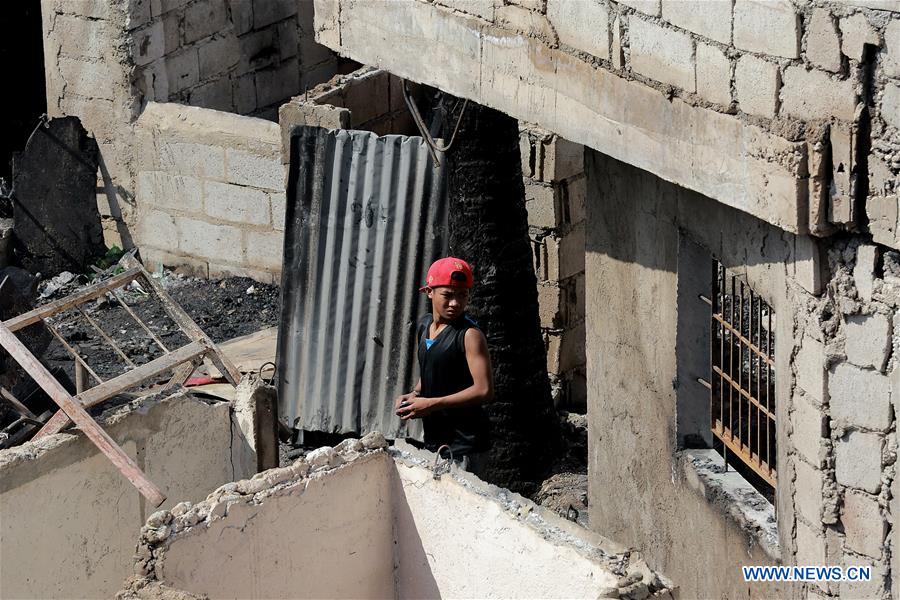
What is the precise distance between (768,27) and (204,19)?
725cm

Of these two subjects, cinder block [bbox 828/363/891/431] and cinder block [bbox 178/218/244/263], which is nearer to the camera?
cinder block [bbox 828/363/891/431]

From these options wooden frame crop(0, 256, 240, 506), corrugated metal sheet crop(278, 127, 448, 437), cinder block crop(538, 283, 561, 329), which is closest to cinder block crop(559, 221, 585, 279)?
cinder block crop(538, 283, 561, 329)

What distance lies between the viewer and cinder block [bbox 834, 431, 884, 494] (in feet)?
15.2

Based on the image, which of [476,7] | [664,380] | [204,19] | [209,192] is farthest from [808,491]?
[204,19]

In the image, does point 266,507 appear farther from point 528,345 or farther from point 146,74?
point 146,74

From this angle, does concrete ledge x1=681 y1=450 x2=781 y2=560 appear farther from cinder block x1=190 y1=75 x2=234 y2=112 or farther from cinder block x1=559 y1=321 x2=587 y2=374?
cinder block x1=190 y1=75 x2=234 y2=112

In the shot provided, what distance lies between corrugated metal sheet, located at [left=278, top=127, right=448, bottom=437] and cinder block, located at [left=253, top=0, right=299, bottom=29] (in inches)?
134

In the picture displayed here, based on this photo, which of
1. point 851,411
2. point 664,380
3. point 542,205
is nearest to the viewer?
point 851,411

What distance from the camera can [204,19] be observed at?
36.7ft

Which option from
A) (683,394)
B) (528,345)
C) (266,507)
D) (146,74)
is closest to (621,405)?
(683,394)

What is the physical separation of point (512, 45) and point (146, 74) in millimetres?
5496

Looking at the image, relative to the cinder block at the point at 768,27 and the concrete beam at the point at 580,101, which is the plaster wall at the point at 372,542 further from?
the cinder block at the point at 768,27

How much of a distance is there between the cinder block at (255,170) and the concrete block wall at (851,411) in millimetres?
5857

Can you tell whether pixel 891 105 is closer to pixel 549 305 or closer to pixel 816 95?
pixel 816 95
